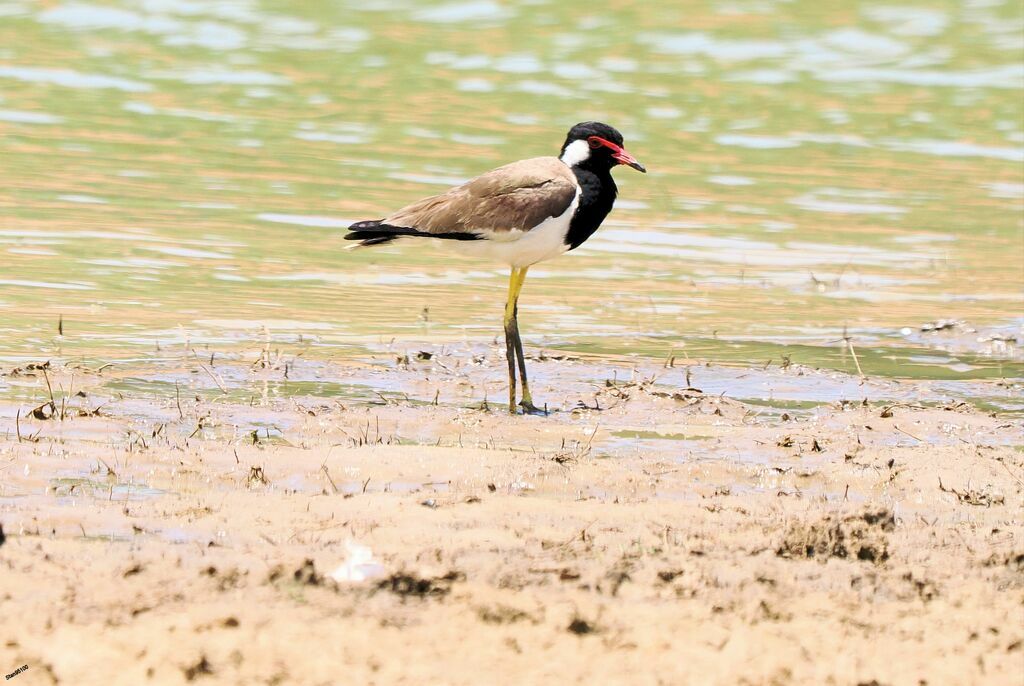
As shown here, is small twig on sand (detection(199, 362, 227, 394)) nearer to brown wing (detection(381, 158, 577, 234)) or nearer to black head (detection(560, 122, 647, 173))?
brown wing (detection(381, 158, 577, 234))

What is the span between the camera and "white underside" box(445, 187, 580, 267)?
9.20 metres

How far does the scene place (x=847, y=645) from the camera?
16.5 ft

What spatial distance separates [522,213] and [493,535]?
11.3 ft

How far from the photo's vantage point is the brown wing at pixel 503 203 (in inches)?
361

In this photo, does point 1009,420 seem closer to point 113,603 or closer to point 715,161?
point 113,603

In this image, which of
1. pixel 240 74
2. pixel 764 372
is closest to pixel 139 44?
pixel 240 74

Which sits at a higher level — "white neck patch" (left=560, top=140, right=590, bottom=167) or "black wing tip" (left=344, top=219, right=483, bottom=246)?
"white neck patch" (left=560, top=140, right=590, bottom=167)

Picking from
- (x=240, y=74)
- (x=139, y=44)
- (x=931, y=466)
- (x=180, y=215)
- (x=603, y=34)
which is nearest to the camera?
(x=931, y=466)

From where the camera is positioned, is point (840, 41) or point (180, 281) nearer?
point (180, 281)

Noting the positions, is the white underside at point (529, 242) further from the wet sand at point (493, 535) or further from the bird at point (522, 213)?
the wet sand at point (493, 535)

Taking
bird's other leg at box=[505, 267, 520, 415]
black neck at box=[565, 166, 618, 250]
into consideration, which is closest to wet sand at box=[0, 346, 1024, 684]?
bird's other leg at box=[505, 267, 520, 415]

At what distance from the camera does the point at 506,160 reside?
18844mm

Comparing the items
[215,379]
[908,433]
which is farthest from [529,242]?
[908,433]

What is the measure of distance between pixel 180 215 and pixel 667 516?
10064 millimetres
